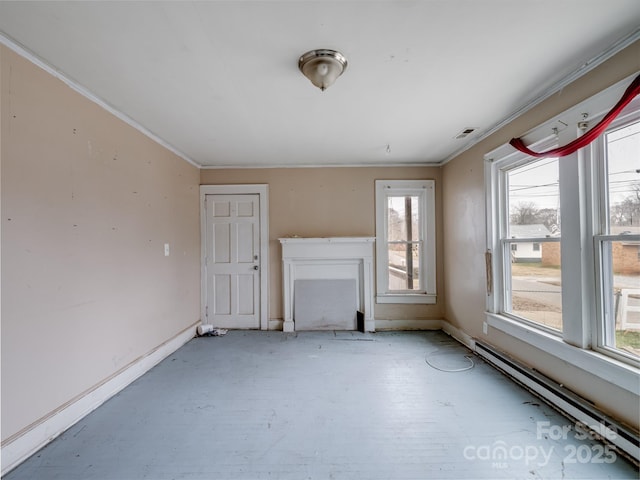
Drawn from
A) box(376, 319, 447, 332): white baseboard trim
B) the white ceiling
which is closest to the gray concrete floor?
box(376, 319, 447, 332): white baseboard trim

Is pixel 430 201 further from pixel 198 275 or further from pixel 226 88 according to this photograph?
pixel 198 275

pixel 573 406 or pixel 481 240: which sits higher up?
pixel 481 240

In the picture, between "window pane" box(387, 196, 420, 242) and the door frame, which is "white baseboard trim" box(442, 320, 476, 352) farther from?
the door frame

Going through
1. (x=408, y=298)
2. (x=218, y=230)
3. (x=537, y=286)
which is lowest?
(x=408, y=298)

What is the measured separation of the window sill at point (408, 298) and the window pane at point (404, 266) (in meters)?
0.13

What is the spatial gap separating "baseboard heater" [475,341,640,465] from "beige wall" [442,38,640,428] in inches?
2.2

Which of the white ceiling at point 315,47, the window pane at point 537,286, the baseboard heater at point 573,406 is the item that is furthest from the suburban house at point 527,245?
the white ceiling at point 315,47

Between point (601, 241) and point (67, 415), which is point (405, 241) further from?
point (67, 415)

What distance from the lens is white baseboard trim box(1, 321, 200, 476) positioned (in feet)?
5.02

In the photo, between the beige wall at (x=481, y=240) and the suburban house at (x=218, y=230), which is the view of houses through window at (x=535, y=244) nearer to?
the suburban house at (x=218, y=230)

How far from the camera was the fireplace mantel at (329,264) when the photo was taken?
3889mm

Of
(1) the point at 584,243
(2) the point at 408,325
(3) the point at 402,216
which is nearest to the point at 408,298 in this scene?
(2) the point at 408,325

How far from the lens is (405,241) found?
13.2ft

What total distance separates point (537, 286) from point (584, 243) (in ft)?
2.22
